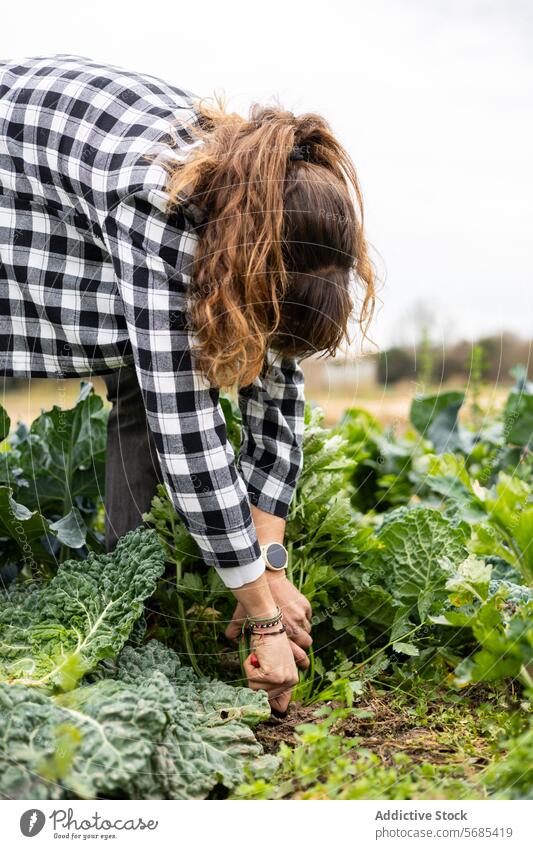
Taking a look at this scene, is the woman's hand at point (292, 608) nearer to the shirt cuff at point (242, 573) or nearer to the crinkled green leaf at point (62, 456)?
the shirt cuff at point (242, 573)

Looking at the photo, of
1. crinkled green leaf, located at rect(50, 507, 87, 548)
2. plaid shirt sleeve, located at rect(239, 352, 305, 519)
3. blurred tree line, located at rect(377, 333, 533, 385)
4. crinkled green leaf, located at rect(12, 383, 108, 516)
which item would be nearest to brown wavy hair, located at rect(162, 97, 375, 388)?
plaid shirt sleeve, located at rect(239, 352, 305, 519)

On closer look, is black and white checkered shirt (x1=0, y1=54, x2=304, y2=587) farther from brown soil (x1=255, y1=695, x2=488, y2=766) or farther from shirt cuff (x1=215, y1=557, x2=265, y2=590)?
brown soil (x1=255, y1=695, x2=488, y2=766)

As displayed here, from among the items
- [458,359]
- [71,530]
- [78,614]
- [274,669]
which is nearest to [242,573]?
[274,669]

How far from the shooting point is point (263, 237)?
1484mm

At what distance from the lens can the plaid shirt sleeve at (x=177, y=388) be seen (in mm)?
1523

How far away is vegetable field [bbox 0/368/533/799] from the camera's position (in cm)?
141

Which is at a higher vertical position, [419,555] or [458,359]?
[419,555]

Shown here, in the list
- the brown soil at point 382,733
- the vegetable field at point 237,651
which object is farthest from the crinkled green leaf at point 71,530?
the brown soil at point 382,733

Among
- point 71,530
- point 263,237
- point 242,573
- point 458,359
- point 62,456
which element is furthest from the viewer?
point 458,359

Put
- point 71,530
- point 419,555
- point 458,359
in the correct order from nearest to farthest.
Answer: point 419,555 → point 71,530 → point 458,359

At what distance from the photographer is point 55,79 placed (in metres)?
1.70

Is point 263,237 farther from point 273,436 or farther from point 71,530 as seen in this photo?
point 71,530

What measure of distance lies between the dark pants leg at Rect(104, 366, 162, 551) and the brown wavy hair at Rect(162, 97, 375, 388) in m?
0.60

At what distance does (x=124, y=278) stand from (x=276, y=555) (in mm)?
722
